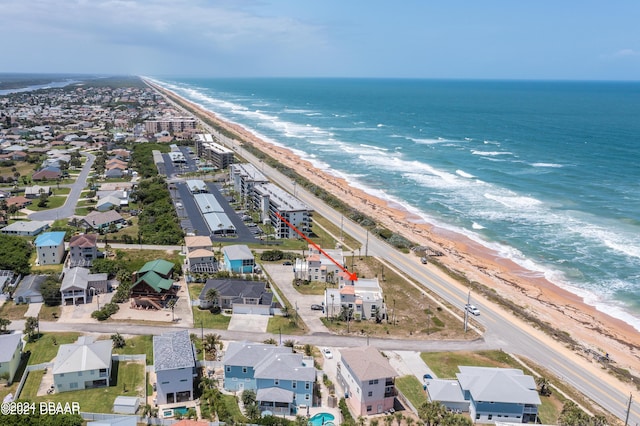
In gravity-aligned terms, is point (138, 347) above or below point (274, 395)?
below

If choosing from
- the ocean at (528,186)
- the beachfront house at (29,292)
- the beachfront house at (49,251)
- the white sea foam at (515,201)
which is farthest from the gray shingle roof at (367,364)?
the white sea foam at (515,201)

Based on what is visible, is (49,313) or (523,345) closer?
(523,345)

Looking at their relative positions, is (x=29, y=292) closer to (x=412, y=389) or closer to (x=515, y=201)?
(x=412, y=389)

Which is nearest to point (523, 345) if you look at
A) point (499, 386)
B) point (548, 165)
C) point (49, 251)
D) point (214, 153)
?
point (499, 386)

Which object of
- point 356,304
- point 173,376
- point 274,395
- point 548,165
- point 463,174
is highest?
point 548,165

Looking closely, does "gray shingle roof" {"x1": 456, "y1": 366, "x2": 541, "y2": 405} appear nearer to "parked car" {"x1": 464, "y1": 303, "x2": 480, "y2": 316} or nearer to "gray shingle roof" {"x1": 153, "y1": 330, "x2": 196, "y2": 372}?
"parked car" {"x1": 464, "y1": 303, "x2": 480, "y2": 316}

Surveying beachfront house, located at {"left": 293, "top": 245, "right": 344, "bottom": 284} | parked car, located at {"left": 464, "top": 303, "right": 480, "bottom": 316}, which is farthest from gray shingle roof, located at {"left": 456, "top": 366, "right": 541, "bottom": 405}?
beachfront house, located at {"left": 293, "top": 245, "right": 344, "bottom": 284}

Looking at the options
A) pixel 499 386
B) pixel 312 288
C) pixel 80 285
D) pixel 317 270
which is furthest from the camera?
pixel 317 270
